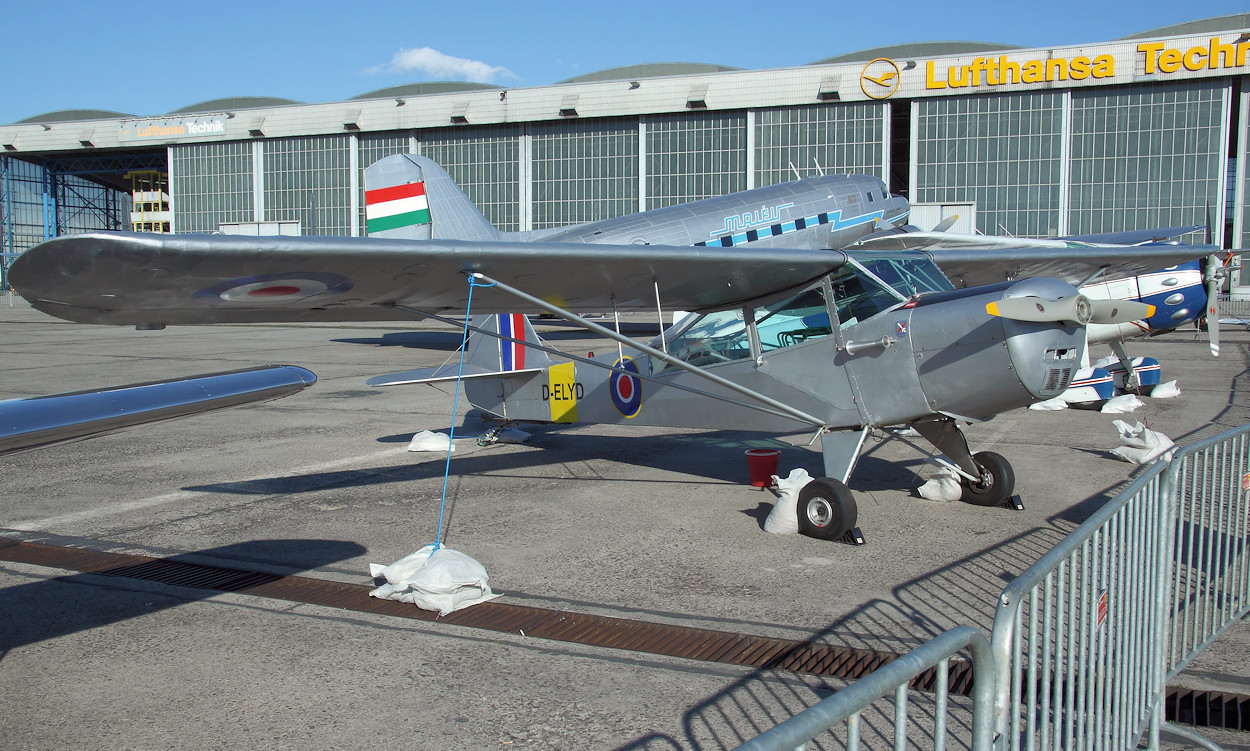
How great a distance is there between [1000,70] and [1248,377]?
91.8 feet

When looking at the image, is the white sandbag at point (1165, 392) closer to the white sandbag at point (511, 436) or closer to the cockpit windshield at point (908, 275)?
the cockpit windshield at point (908, 275)

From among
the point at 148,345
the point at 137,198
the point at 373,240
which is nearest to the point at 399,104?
the point at 148,345

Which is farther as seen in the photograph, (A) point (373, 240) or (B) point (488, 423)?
(B) point (488, 423)

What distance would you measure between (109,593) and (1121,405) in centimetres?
1277

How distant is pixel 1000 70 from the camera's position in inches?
1613

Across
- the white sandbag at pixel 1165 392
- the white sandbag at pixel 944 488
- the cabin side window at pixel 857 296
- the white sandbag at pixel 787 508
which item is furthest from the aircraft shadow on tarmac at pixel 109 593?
the white sandbag at pixel 1165 392

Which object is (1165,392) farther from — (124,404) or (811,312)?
(124,404)

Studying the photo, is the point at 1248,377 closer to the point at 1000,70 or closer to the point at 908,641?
the point at 908,641

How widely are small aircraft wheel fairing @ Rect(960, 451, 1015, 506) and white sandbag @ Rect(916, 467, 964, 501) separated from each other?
0.21 ft

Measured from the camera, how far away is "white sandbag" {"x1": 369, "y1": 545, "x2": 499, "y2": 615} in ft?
16.8

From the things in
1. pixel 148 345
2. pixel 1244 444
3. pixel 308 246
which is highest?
pixel 308 246

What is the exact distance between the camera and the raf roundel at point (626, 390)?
8.62 metres

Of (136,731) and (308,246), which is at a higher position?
(308,246)

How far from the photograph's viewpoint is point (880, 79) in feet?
138
